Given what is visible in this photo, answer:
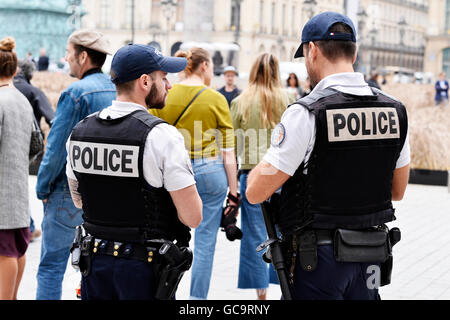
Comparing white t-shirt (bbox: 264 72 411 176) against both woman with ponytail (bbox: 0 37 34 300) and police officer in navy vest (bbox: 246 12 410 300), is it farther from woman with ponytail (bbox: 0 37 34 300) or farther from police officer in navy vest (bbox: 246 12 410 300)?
woman with ponytail (bbox: 0 37 34 300)

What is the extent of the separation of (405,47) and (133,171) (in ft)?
355

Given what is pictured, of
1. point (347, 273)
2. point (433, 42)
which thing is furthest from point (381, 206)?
point (433, 42)

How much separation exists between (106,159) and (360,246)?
1.20m

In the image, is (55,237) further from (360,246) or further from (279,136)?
(360,246)

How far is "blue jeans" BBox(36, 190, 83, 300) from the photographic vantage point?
4.93m

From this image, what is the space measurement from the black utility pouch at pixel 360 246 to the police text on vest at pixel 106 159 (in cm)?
95

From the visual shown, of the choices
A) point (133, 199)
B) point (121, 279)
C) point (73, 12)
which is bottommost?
point (121, 279)

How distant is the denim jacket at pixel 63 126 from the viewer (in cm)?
486

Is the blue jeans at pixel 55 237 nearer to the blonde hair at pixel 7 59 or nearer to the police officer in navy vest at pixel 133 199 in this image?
the blonde hair at pixel 7 59

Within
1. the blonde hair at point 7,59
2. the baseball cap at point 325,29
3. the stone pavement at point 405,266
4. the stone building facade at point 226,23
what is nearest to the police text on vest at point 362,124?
the baseball cap at point 325,29

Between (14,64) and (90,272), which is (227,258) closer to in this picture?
(14,64)

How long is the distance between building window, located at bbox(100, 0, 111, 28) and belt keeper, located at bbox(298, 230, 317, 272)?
85.3 m

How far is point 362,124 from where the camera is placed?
3.48 meters

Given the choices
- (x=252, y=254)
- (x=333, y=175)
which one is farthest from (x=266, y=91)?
(x=333, y=175)
